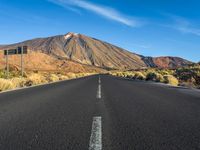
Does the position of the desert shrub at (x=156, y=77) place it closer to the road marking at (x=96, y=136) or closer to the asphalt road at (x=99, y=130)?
the asphalt road at (x=99, y=130)

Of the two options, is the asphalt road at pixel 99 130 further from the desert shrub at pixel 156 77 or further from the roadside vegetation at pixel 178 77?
the desert shrub at pixel 156 77

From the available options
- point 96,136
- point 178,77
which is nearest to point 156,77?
point 178,77

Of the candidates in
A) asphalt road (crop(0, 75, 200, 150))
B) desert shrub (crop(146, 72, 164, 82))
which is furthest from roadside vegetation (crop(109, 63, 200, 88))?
asphalt road (crop(0, 75, 200, 150))

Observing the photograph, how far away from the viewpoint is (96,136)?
5.46 m

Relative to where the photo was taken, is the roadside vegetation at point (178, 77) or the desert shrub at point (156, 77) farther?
the desert shrub at point (156, 77)

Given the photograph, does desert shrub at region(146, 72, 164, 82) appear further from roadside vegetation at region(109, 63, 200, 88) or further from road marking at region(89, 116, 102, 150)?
road marking at region(89, 116, 102, 150)

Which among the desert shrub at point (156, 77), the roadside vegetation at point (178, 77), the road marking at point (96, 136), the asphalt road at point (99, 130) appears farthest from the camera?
the desert shrub at point (156, 77)

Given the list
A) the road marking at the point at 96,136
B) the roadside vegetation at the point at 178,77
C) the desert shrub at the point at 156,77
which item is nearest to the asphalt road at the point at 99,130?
the road marking at the point at 96,136

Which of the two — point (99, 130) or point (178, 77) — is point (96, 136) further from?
point (178, 77)

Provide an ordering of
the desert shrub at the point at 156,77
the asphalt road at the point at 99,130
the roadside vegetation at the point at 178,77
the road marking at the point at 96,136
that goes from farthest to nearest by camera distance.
A: the desert shrub at the point at 156,77 < the roadside vegetation at the point at 178,77 < the asphalt road at the point at 99,130 < the road marking at the point at 96,136

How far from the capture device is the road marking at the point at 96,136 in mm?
4770

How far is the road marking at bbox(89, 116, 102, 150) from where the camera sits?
477cm

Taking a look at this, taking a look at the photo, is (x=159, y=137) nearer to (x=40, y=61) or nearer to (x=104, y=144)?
(x=104, y=144)

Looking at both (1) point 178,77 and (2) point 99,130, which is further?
(1) point 178,77
